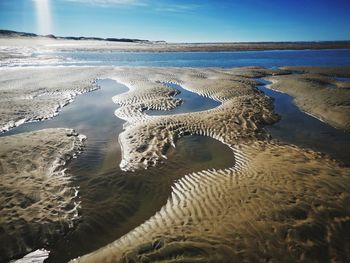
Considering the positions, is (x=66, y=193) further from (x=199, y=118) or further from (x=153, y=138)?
(x=199, y=118)

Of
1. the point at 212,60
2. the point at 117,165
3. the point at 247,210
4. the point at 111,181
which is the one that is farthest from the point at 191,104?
the point at 212,60

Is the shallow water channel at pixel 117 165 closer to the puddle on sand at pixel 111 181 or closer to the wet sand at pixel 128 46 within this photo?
the puddle on sand at pixel 111 181

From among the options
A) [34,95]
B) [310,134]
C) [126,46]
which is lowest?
[34,95]

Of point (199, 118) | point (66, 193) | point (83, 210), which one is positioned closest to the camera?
point (83, 210)

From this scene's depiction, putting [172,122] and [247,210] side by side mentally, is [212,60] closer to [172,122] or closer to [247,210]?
[172,122]

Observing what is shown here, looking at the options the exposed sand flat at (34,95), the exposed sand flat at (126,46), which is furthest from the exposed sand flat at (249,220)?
the exposed sand flat at (126,46)

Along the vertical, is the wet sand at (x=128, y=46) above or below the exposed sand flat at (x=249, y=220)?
above

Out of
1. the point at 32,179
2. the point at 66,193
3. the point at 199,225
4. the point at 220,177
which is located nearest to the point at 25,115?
the point at 32,179
